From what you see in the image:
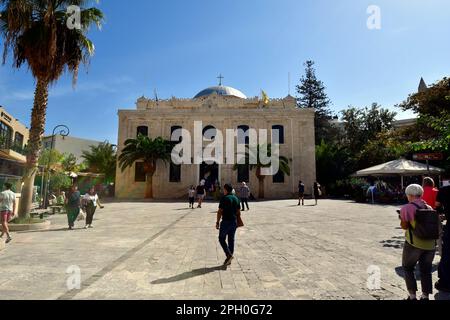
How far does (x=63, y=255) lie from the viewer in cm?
664

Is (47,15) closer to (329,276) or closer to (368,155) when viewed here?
(329,276)

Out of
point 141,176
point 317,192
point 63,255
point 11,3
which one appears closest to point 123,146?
point 141,176

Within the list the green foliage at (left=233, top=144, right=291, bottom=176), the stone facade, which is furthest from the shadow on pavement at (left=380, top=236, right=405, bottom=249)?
the stone facade

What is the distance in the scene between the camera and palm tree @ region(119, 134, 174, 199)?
96.7 ft

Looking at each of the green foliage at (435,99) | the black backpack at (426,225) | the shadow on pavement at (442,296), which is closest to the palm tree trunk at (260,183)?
the green foliage at (435,99)

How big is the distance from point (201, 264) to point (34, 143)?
9.06 meters

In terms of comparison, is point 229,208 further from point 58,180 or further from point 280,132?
point 280,132

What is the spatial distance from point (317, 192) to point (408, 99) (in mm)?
13102

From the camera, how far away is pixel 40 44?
10.8 metres

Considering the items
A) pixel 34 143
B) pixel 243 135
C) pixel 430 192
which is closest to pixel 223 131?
pixel 243 135

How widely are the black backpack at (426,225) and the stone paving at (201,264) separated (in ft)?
3.11

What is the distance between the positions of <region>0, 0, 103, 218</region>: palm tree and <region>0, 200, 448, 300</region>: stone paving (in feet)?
11.1

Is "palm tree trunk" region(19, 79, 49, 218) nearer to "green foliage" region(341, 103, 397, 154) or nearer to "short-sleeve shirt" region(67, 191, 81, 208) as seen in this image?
"short-sleeve shirt" region(67, 191, 81, 208)

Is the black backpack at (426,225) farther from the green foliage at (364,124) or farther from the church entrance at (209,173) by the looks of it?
the green foliage at (364,124)
